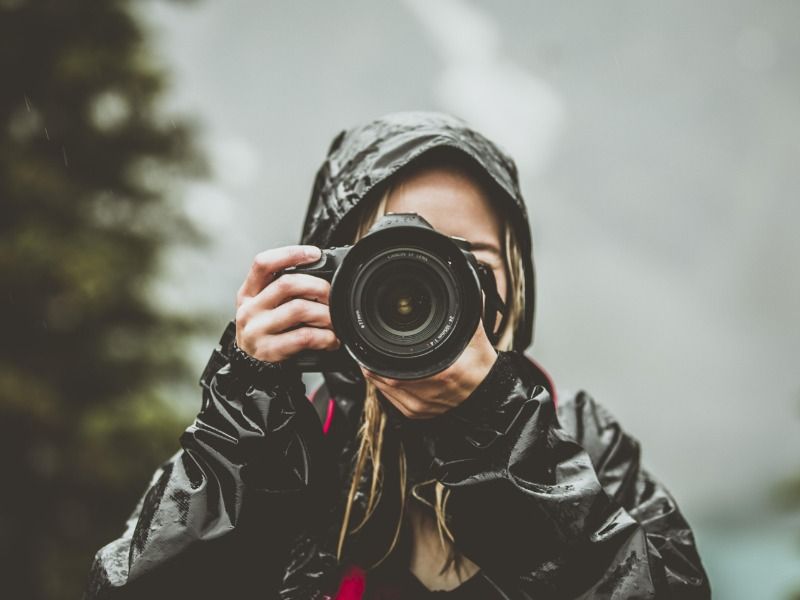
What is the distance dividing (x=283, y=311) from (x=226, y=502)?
14.1 inches

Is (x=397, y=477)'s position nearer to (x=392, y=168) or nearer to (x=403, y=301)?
(x=403, y=301)

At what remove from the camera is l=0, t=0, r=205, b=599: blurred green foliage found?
5695 mm

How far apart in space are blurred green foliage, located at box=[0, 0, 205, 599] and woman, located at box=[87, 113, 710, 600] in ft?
16.3

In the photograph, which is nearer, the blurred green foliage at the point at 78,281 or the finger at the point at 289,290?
the finger at the point at 289,290

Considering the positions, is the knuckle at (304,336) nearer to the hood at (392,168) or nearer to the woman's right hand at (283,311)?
the woman's right hand at (283,311)

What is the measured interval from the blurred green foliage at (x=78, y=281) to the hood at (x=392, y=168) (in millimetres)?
4705

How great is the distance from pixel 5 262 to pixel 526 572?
5722mm

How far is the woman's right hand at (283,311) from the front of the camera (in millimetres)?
1224

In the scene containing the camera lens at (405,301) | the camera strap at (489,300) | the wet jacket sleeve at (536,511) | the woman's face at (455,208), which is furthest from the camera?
the woman's face at (455,208)

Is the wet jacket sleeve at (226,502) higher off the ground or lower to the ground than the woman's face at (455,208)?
lower

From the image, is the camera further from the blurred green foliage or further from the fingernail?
the blurred green foliage

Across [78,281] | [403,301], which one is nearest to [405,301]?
[403,301]

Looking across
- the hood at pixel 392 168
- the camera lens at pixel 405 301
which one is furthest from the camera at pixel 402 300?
the hood at pixel 392 168

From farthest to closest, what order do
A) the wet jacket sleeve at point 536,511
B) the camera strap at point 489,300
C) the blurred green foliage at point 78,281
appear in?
the blurred green foliage at point 78,281 < the camera strap at point 489,300 < the wet jacket sleeve at point 536,511
